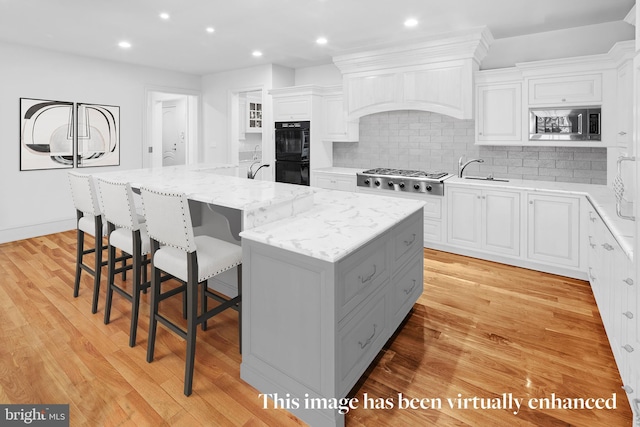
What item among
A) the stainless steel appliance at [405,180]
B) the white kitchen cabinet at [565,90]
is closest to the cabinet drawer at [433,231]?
the stainless steel appliance at [405,180]

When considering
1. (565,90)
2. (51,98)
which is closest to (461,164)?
(565,90)

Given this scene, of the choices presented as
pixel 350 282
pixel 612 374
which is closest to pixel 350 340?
pixel 350 282

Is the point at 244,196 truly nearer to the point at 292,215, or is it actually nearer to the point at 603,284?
the point at 292,215

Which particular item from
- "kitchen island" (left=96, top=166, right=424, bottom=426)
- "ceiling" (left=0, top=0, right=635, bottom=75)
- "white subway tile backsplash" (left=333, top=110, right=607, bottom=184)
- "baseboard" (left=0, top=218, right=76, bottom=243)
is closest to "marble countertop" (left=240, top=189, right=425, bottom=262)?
"kitchen island" (left=96, top=166, right=424, bottom=426)

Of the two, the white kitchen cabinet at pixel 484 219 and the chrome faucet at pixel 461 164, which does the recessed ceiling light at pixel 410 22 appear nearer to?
the chrome faucet at pixel 461 164

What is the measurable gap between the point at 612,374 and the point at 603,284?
62 centimetres

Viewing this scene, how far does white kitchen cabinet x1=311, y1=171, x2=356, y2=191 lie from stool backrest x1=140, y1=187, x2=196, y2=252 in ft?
10.8

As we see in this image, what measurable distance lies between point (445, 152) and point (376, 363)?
339cm

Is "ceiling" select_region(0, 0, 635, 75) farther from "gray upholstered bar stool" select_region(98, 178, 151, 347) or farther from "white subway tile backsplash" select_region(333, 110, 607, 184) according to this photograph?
"gray upholstered bar stool" select_region(98, 178, 151, 347)

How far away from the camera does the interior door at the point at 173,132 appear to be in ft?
27.6

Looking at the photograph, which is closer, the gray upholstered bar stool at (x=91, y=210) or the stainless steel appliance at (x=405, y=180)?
the gray upholstered bar stool at (x=91, y=210)

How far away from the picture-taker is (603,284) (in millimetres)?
2500

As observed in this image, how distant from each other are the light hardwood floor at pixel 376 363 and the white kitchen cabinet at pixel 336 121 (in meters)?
2.88

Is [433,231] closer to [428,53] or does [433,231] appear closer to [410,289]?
[410,289]
